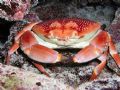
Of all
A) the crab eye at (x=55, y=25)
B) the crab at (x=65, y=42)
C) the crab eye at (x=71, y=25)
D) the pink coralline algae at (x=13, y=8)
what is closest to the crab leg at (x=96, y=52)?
the crab at (x=65, y=42)

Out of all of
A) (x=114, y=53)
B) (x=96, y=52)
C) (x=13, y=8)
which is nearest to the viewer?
(x=96, y=52)

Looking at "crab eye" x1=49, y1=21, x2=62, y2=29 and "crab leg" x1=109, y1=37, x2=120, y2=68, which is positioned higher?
"crab eye" x1=49, y1=21, x2=62, y2=29

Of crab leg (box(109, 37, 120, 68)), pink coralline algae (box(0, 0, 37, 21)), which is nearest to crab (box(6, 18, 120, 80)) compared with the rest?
crab leg (box(109, 37, 120, 68))

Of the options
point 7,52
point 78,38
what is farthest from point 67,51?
point 7,52

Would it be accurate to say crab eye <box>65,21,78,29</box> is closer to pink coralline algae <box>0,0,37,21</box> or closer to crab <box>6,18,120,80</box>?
crab <box>6,18,120,80</box>

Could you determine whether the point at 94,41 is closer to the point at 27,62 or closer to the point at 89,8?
the point at 27,62

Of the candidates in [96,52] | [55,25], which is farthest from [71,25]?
→ [96,52]

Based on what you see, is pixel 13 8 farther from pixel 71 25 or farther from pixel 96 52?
pixel 96 52
